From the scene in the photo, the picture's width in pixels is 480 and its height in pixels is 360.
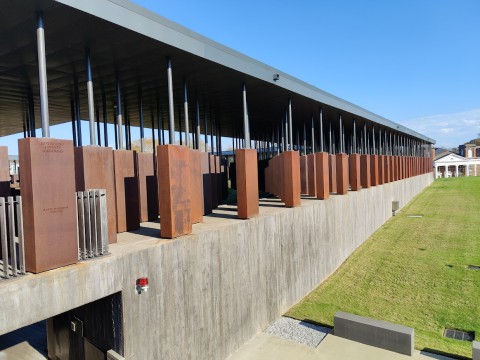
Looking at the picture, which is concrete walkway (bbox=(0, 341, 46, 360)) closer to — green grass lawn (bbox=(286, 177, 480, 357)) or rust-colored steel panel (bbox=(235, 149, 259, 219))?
rust-colored steel panel (bbox=(235, 149, 259, 219))

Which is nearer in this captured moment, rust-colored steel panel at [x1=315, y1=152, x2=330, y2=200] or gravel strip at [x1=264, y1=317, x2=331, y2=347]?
gravel strip at [x1=264, y1=317, x2=331, y2=347]

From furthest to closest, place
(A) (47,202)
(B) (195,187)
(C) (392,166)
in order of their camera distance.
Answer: (C) (392,166) → (B) (195,187) → (A) (47,202)

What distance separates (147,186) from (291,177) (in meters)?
4.33

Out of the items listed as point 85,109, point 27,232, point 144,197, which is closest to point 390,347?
point 144,197

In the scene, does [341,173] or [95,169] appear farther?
[341,173]

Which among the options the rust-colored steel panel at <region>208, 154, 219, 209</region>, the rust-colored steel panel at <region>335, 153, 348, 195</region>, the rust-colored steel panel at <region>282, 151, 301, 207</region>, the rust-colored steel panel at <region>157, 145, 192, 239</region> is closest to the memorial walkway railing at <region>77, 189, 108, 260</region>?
the rust-colored steel panel at <region>157, 145, 192, 239</region>

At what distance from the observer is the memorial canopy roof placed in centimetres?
579

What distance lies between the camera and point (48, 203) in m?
4.69

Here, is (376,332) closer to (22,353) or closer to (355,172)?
(22,353)

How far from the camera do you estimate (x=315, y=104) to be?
14062 millimetres

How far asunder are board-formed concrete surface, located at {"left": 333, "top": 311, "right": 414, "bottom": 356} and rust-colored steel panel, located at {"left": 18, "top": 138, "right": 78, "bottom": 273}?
20.8 feet

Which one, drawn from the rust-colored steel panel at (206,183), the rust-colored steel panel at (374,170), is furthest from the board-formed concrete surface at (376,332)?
the rust-colored steel panel at (374,170)

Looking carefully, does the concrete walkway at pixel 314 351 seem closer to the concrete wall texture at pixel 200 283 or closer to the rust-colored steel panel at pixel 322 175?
the concrete wall texture at pixel 200 283

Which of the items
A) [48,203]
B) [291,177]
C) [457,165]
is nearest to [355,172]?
[291,177]
